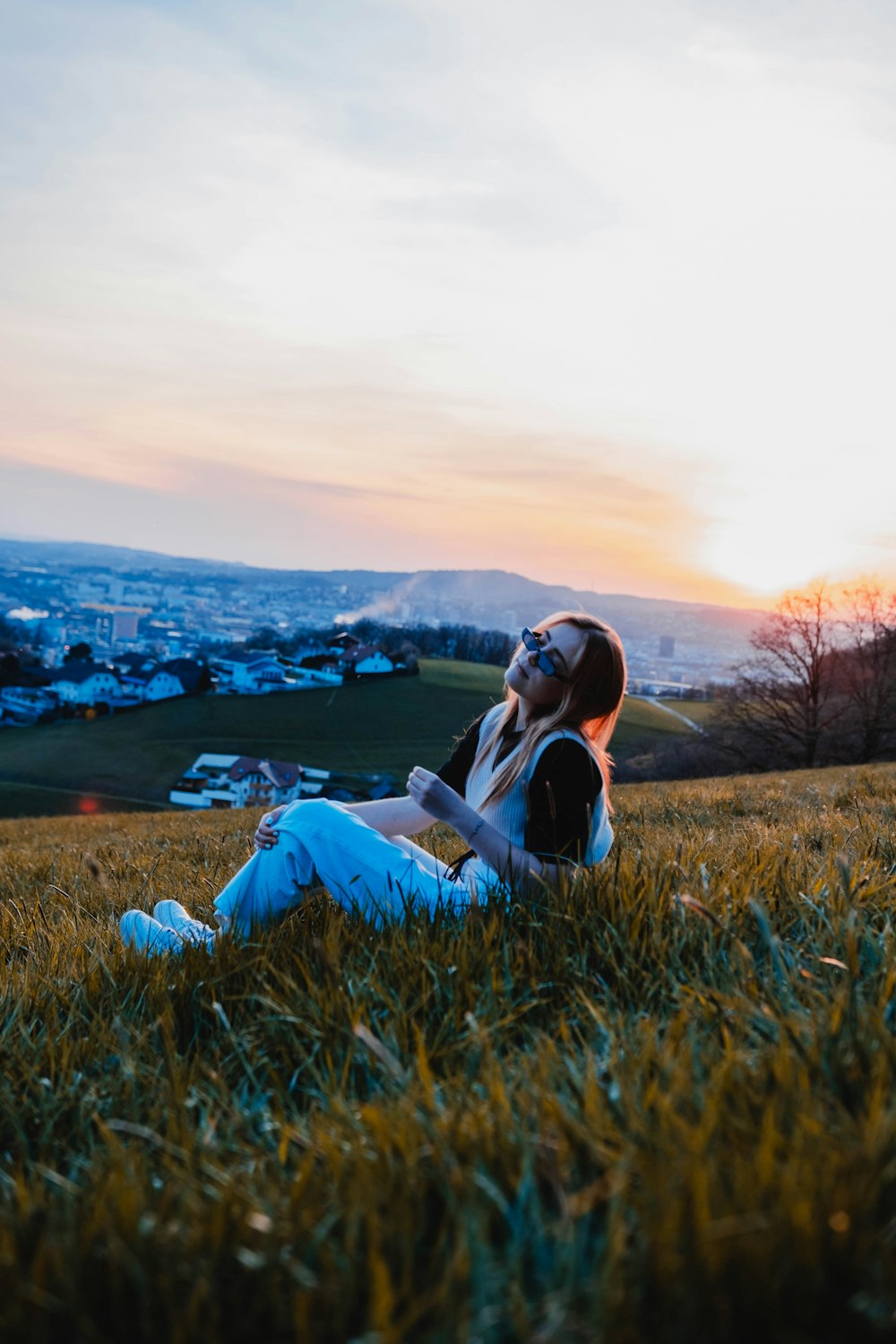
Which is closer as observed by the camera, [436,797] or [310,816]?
[436,797]

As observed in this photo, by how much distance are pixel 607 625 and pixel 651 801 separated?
18.4 feet

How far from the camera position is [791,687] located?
40.1 metres

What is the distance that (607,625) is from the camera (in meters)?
4.53

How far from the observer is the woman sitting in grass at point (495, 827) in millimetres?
3646

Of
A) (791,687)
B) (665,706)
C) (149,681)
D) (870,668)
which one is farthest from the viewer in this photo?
(149,681)

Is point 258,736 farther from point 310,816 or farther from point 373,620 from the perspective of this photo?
point 373,620

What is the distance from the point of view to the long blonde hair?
4.19 meters

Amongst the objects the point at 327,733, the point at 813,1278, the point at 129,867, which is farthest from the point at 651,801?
the point at 327,733

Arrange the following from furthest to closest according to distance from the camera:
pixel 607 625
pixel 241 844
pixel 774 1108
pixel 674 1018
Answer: pixel 241 844, pixel 607 625, pixel 674 1018, pixel 774 1108

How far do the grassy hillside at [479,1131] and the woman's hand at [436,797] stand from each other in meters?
0.78

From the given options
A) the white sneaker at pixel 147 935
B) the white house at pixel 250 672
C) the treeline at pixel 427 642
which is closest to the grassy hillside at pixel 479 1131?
the white sneaker at pixel 147 935

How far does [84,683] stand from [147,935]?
98544 millimetres

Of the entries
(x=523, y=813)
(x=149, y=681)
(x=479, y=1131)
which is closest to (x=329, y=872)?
(x=523, y=813)

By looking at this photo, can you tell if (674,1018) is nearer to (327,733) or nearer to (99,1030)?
(99,1030)
